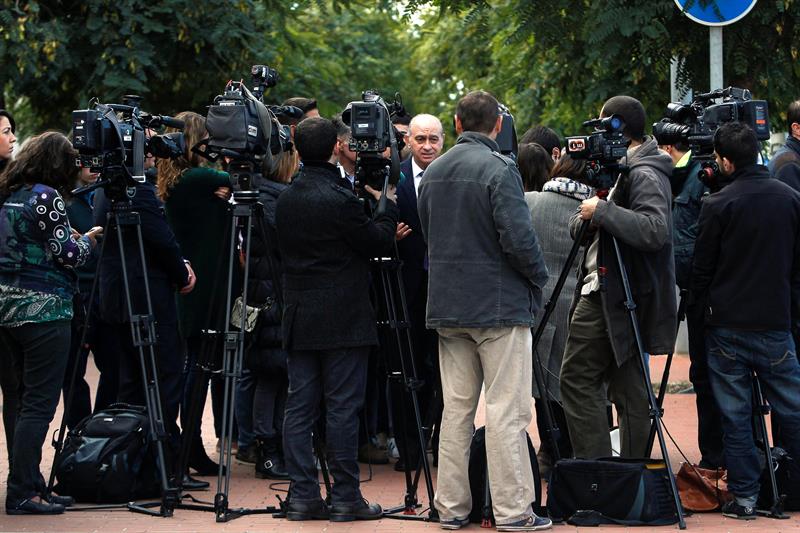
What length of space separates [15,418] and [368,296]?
223cm

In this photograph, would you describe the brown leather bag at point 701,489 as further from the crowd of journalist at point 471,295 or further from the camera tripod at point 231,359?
the camera tripod at point 231,359

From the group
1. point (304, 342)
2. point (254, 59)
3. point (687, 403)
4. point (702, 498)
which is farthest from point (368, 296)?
point (254, 59)

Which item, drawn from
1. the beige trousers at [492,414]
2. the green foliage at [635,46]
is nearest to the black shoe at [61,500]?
the beige trousers at [492,414]

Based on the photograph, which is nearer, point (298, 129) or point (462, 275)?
point (462, 275)

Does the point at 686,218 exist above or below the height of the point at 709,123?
below

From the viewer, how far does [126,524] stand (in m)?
7.35

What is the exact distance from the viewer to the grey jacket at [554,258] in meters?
8.49

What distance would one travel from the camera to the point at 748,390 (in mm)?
7535

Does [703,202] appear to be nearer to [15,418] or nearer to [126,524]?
[126,524]

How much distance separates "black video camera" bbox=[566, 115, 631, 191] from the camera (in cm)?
743

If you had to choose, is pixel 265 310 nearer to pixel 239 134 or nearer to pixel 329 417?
pixel 329 417

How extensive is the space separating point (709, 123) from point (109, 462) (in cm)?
405

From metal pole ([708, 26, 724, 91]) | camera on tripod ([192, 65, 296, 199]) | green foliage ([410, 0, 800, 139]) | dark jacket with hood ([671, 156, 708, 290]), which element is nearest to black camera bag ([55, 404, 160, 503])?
camera on tripod ([192, 65, 296, 199])

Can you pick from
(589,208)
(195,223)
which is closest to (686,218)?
(589,208)
